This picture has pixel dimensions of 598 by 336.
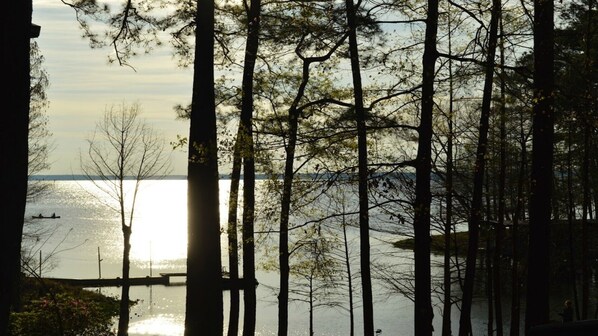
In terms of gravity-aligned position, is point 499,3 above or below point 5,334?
above

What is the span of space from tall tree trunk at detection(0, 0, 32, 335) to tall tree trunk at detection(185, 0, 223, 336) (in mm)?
3266

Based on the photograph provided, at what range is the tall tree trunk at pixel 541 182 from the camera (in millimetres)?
10570

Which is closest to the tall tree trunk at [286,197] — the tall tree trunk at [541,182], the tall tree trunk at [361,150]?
the tall tree trunk at [361,150]

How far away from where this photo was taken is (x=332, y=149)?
49.1 ft

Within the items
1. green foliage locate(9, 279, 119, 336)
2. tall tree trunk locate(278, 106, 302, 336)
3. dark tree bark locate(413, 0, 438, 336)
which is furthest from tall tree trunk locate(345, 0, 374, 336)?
green foliage locate(9, 279, 119, 336)

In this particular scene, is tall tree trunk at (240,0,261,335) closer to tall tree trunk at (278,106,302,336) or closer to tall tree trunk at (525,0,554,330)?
tall tree trunk at (278,106,302,336)

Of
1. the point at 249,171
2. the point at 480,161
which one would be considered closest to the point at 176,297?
the point at 249,171

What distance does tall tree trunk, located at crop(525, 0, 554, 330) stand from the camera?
10.6m

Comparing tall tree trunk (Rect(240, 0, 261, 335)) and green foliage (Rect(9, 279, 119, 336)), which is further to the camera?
green foliage (Rect(9, 279, 119, 336))

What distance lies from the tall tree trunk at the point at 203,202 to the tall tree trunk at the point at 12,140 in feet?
10.7

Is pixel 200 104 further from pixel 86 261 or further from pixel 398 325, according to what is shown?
pixel 86 261

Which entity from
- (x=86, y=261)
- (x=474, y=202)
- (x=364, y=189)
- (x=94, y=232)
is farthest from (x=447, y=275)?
(x=94, y=232)

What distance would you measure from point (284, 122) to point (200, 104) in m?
6.43

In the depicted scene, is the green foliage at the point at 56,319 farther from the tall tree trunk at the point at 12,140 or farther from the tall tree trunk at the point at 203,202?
the tall tree trunk at the point at 12,140
